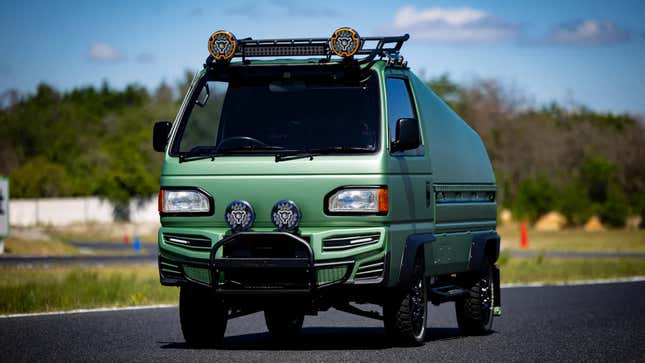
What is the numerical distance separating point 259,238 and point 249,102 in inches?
61.2

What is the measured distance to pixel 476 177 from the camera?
13.8 meters

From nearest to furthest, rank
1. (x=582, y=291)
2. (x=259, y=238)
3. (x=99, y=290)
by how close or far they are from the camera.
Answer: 1. (x=259, y=238)
2. (x=99, y=290)
3. (x=582, y=291)

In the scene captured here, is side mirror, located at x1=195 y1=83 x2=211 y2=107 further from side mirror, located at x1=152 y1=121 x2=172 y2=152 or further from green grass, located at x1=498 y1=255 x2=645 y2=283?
green grass, located at x1=498 y1=255 x2=645 y2=283

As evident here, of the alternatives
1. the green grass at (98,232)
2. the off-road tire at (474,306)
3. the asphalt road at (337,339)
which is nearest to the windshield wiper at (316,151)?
the asphalt road at (337,339)

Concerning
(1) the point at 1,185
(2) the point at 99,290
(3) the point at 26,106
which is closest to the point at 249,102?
(2) the point at 99,290

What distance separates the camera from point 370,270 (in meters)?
10.6

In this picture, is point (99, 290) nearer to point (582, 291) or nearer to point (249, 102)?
point (582, 291)

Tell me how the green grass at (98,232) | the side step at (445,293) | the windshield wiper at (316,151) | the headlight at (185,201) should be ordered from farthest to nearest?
the green grass at (98,232) < the side step at (445,293) < the headlight at (185,201) < the windshield wiper at (316,151)

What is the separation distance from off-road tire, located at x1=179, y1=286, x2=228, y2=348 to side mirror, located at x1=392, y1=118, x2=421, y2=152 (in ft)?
7.05

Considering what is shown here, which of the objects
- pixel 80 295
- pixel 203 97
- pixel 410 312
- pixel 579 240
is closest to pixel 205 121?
pixel 203 97

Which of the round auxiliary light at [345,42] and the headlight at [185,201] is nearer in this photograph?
the headlight at [185,201]

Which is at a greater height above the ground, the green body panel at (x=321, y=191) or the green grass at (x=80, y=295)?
the green body panel at (x=321, y=191)

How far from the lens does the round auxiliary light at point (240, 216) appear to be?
10672 millimetres

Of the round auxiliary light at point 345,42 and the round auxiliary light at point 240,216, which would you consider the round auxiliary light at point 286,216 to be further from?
the round auxiliary light at point 345,42
